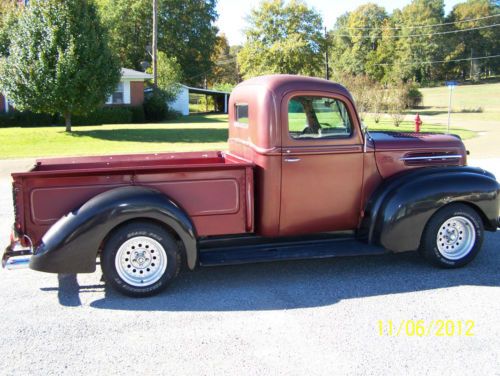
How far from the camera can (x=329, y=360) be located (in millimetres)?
3430

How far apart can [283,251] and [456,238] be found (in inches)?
72.5

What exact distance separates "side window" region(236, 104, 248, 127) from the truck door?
0.62m

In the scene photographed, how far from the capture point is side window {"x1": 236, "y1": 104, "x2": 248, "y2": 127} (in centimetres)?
533

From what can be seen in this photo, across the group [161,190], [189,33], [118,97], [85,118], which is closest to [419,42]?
[189,33]

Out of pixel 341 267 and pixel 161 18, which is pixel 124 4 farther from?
pixel 341 267

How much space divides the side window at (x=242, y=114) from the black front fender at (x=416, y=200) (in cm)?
156

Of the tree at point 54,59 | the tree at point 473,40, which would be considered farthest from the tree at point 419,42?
the tree at point 54,59

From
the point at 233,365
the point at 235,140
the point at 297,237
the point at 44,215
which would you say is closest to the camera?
the point at 233,365

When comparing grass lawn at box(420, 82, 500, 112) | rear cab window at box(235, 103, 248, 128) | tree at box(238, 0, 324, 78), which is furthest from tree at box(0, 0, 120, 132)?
grass lawn at box(420, 82, 500, 112)

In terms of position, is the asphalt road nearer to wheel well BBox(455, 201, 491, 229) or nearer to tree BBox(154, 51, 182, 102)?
wheel well BBox(455, 201, 491, 229)

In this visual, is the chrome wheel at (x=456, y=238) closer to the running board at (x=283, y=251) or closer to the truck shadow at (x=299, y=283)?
the truck shadow at (x=299, y=283)

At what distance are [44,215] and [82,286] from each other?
2.92ft

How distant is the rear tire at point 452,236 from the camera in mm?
5051

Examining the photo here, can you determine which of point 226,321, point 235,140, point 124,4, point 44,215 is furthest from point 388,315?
point 124,4
